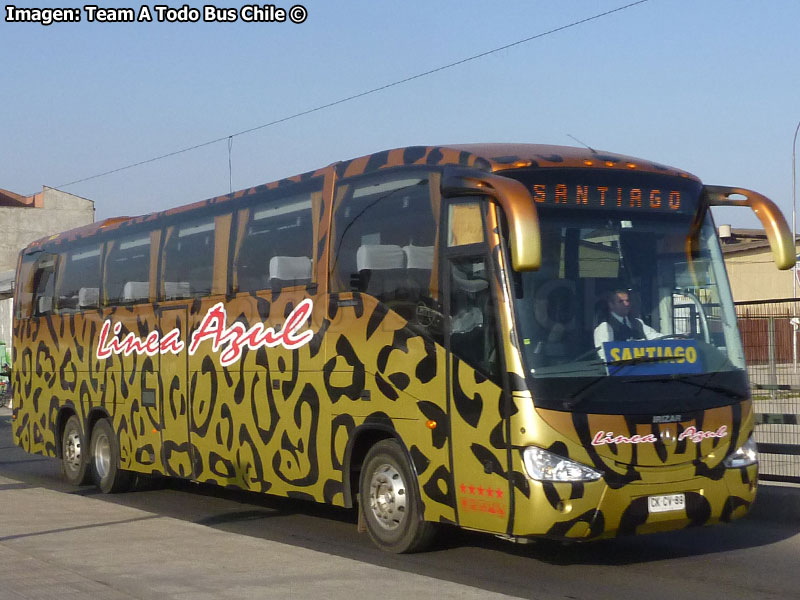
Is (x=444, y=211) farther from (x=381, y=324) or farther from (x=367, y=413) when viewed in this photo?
(x=367, y=413)

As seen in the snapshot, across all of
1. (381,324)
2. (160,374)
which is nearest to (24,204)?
(160,374)

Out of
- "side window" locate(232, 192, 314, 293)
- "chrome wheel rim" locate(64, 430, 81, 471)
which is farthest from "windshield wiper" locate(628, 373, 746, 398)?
"chrome wheel rim" locate(64, 430, 81, 471)

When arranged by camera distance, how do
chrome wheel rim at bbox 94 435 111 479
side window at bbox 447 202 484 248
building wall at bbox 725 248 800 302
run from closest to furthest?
side window at bbox 447 202 484 248 < chrome wheel rim at bbox 94 435 111 479 < building wall at bbox 725 248 800 302

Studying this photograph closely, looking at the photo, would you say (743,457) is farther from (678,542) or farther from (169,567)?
(169,567)

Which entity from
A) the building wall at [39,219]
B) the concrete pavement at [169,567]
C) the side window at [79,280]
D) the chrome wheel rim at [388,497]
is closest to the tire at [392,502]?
the chrome wheel rim at [388,497]

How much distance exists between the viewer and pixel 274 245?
12.2 m

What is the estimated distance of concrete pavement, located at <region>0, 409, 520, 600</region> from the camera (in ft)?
25.5

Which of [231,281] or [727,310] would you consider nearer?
[727,310]

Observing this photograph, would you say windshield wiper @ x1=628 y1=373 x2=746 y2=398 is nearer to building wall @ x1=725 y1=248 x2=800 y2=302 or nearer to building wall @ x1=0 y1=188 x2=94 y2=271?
building wall @ x1=725 y1=248 x2=800 y2=302

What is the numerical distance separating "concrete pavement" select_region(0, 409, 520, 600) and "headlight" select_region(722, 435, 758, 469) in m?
2.64

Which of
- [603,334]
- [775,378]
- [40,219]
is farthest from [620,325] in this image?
[40,219]

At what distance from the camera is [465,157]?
31.6ft

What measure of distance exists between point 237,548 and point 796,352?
262 inches

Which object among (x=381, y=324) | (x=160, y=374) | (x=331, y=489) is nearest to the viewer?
(x=381, y=324)
